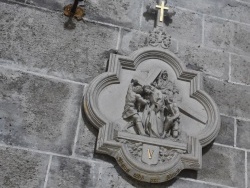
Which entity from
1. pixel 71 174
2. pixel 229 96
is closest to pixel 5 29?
pixel 71 174

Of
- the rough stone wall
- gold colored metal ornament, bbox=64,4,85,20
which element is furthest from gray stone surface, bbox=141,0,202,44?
gold colored metal ornament, bbox=64,4,85,20

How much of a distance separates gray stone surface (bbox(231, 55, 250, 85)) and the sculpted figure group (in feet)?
2.65

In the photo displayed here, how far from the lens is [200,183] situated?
370cm

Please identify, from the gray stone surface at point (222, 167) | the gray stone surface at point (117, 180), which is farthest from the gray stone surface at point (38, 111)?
the gray stone surface at point (222, 167)

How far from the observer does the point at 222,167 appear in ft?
12.6

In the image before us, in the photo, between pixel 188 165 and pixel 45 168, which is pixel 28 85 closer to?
pixel 45 168

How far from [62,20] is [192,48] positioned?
1.27 m

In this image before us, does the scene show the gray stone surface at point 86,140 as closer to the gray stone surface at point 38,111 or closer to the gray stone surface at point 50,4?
the gray stone surface at point 38,111

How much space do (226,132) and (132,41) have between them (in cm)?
120

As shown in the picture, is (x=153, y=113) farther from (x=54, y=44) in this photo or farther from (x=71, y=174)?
(x=54, y=44)

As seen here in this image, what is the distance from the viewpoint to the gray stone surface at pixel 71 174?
343 centimetres

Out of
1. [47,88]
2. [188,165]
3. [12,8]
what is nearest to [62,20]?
[12,8]

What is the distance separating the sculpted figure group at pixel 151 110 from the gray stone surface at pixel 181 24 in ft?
2.39

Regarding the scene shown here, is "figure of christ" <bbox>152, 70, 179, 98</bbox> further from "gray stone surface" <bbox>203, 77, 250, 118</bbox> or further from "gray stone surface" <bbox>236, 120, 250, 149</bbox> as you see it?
"gray stone surface" <bbox>236, 120, 250, 149</bbox>
